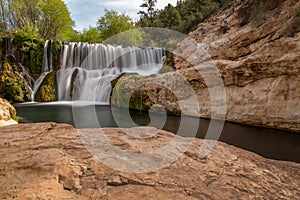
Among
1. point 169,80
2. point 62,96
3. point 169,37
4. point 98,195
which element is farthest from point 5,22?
point 98,195

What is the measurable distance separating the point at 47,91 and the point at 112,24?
1606 cm

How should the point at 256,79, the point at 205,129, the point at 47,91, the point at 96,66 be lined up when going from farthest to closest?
the point at 96,66
the point at 47,91
the point at 256,79
the point at 205,129

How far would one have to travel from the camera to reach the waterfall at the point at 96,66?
13219 millimetres

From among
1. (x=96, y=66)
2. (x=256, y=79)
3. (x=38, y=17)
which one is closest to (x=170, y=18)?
(x=38, y=17)

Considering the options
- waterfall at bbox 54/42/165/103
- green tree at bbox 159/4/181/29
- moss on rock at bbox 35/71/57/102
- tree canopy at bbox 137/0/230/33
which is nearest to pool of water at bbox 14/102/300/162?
waterfall at bbox 54/42/165/103

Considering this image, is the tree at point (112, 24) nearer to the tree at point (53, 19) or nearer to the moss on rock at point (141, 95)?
the tree at point (53, 19)

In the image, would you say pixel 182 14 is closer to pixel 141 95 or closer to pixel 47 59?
pixel 47 59

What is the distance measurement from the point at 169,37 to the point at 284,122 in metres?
24.2

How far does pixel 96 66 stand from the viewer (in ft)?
52.0

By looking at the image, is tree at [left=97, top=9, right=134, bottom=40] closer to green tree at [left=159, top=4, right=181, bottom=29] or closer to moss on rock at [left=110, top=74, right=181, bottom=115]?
green tree at [left=159, top=4, right=181, bottom=29]

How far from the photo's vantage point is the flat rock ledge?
1.18 metres

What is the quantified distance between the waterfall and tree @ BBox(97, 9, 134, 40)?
1004 centimetres

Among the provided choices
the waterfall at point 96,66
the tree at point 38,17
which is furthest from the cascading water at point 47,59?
the tree at point 38,17

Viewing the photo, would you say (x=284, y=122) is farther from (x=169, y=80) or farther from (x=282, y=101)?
(x=169, y=80)
